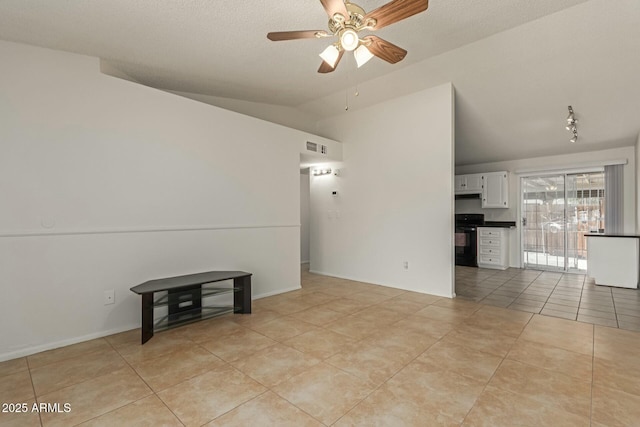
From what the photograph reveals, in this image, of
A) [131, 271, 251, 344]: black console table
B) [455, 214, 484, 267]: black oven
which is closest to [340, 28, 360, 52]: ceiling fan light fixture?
[131, 271, 251, 344]: black console table

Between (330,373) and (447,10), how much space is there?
353 centimetres

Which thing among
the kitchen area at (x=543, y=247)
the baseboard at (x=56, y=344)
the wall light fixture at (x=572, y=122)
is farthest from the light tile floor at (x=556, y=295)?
the baseboard at (x=56, y=344)

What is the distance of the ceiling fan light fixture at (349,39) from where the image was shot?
2199 mm

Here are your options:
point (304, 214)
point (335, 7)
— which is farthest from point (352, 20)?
point (304, 214)

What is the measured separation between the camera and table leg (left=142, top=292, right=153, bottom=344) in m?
2.76

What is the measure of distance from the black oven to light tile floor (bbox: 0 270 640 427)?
12.5 feet

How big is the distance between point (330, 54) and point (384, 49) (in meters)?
0.48

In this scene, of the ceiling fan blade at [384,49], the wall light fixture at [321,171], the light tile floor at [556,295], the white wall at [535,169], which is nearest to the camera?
the ceiling fan blade at [384,49]

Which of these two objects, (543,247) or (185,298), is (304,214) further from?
(543,247)

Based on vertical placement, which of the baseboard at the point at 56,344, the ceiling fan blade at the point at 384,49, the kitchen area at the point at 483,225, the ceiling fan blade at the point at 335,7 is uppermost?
the ceiling fan blade at the point at 335,7

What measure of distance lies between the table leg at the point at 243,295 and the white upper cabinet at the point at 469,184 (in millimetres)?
6177

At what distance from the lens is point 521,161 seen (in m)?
6.69

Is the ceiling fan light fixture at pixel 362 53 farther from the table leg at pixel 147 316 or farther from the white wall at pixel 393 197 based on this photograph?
the table leg at pixel 147 316

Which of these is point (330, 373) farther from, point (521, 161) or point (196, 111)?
point (521, 161)
